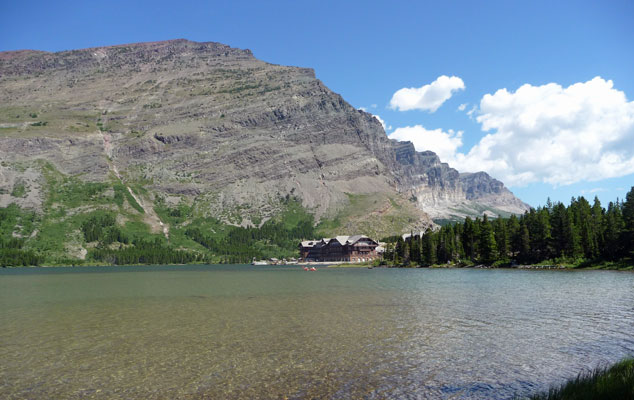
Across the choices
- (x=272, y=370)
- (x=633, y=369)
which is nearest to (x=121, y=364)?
(x=272, y=370)

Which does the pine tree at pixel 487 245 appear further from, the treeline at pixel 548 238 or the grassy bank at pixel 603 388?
the grassy bank at pixel 603 388

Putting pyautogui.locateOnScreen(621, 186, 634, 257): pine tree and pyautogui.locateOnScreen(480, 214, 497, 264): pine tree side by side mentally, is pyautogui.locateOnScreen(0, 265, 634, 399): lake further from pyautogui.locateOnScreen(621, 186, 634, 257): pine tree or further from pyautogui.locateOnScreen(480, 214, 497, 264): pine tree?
pyautogui.locateOnScreen(480, 214, 497, 264): pine tree

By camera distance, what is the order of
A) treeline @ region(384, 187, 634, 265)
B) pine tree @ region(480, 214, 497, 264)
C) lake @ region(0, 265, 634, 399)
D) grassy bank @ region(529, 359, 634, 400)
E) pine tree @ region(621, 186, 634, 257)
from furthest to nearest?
1. pine tree @ region(480, 214, 497, 264)
2. treeline @ region(384, 187, 634, 265)
3. pine tree @ region(621, 186, 634, 257)
4. lake @ region(0, 265, 634, 399)
5. grassy bank @ region(529, 359, 634, 400)

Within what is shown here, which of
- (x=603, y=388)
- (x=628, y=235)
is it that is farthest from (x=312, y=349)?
(x=628, y=235)

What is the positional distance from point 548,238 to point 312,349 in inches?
4728

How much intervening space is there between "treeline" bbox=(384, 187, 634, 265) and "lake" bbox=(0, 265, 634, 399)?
72.3 meters

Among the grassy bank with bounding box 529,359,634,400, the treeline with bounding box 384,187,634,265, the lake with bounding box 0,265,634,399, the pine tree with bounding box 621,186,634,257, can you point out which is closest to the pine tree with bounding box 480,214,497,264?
the treeline with bounding box 384,187,634,265

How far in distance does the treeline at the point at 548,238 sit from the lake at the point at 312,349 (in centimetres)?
7230

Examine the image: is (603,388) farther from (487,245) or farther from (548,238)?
(487,245)

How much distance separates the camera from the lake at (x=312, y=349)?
19.6m

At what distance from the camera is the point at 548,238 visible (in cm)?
12469

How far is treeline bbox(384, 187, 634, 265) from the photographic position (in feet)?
351

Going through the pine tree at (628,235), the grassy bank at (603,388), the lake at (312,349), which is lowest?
the lake at (312,349)

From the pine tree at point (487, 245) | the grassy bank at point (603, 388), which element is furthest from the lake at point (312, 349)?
the pine tree at point (487, 245)
